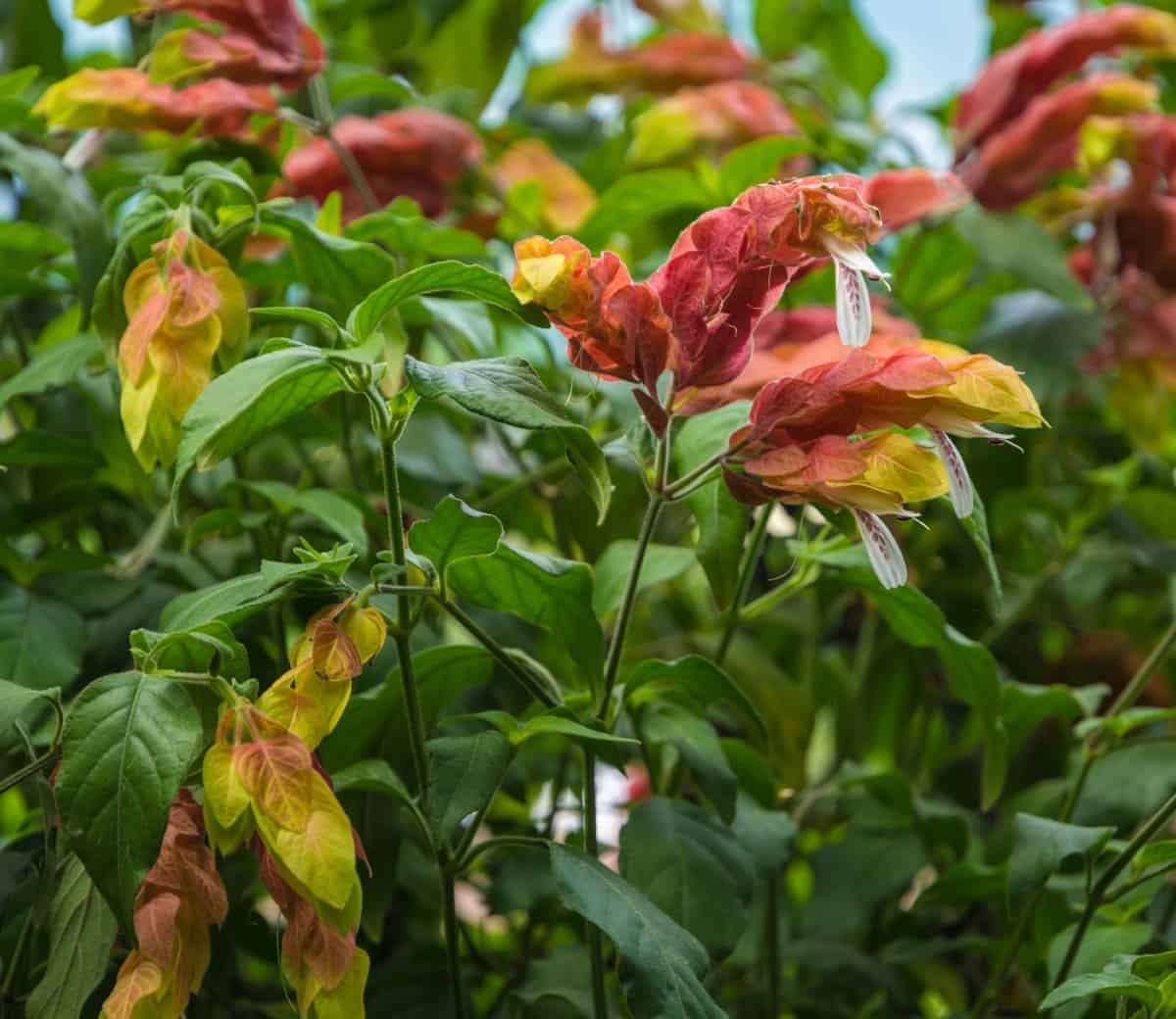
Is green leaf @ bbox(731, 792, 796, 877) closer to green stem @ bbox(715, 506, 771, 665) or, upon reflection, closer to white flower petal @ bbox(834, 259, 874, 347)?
green stem @ bbox(715, 506, 771, 665)

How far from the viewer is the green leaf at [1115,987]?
1.49ft

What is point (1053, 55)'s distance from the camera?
0.85 meters

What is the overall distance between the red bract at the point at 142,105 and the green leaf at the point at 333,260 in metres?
0.12

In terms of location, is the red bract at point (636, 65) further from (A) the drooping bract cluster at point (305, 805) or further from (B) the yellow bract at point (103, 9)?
(A) the drooping bract cluster at point (305, 805)

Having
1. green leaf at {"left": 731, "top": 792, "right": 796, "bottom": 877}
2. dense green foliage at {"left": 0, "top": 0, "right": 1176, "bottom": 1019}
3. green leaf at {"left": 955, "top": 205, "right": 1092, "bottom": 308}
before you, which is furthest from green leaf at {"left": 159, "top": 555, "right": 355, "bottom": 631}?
green leaf at {"left": 955, "top": 205, "right": 1092, "bottom": 308}

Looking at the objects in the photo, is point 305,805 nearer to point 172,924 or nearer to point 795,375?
point 172,924

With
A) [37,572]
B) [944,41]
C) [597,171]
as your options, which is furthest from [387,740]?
[944,41]

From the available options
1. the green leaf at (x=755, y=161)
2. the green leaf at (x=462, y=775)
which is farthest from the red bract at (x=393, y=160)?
the green leaf at (x=462, y=775)

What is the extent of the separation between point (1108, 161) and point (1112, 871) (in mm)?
451

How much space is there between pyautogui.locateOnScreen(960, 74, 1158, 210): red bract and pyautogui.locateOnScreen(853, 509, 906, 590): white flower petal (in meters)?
0.44

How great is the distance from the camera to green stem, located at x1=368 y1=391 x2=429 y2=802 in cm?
44

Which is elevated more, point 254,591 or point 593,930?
point 254,591

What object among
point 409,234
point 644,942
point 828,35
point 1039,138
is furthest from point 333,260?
point 828,35

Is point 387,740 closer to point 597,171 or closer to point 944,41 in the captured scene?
point 597,171
